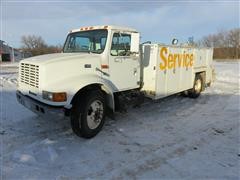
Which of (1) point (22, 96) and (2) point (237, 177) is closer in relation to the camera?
(2) point (237, 177)

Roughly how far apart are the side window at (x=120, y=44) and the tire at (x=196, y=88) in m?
4.27

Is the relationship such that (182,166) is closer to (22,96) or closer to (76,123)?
(76,123)

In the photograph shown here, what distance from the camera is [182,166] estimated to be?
386 cm

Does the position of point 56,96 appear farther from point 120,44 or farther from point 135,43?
point 135,43

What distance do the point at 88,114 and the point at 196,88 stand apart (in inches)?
225

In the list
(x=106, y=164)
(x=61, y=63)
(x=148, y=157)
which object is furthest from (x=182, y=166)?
(x=61, y=63)

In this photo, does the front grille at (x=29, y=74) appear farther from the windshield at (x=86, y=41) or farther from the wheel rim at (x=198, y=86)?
the wheel rim at (x=198, y=86)

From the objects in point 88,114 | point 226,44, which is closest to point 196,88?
point 88,114

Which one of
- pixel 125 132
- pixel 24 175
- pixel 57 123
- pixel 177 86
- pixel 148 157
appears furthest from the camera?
pixel 177 86

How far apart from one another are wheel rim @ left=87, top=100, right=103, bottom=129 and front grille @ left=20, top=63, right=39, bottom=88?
3.94ft

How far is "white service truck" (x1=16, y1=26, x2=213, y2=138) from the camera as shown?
Result: 446 centimetres

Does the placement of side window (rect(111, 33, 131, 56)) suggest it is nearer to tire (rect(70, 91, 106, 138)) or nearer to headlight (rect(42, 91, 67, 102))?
tire (rect(70, 91, 106, 138))

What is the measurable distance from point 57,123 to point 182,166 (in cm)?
323

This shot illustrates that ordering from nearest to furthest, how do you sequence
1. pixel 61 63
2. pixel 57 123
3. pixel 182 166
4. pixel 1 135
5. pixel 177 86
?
pixel 182 166 < pixel 61 63 < pixel 1 135 < pixel 57 123 < pixel 177 86
